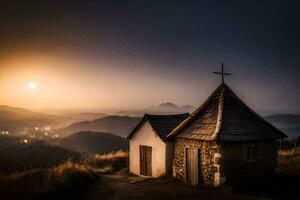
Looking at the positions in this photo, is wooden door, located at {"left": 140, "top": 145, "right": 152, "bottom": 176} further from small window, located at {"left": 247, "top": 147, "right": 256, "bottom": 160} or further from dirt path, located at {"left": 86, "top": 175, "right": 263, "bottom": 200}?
small window, located at {"left": 247, "top": 147, "right": 256, "bottom": 160}

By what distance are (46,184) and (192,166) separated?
8287 millimetres

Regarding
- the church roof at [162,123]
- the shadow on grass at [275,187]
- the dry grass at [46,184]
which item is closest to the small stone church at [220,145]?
the church roof at [162,123]

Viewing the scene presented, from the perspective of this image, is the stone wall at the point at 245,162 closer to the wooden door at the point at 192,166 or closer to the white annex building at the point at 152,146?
the wooden door at the point at 192,166

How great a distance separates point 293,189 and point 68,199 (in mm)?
10797

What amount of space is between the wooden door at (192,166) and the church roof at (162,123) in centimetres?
291

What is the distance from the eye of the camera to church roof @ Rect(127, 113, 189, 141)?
24777mm

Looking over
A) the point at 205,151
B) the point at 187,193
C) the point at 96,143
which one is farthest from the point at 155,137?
the point at 96,143

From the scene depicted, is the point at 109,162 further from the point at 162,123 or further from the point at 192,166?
the point at 192,166

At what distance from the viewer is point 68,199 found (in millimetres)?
16766

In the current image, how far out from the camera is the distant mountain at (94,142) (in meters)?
86.3

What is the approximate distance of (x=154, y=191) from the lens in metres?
18.7

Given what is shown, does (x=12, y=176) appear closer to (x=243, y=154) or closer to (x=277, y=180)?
(x=243, y=154)

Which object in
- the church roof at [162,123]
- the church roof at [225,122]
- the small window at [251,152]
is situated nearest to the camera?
the church roof at [225,122]

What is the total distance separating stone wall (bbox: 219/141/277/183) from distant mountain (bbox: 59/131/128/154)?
220ft
